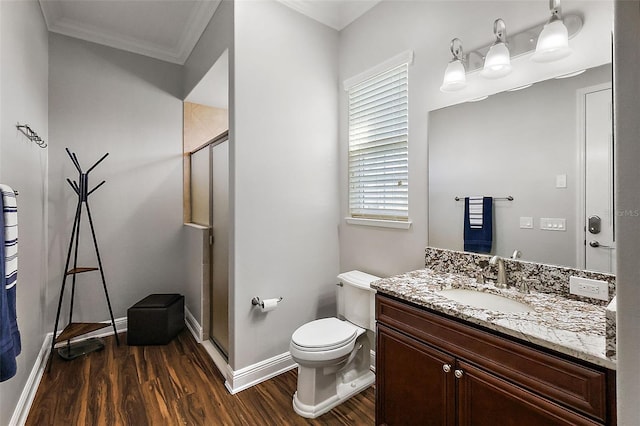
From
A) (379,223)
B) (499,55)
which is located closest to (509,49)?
(499,55)

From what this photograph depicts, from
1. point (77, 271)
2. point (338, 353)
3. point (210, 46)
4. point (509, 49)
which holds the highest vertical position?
point (210, 46)

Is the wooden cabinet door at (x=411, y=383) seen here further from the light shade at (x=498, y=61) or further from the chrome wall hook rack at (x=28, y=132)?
the chrome wall hook rack at (x=28, y=132)

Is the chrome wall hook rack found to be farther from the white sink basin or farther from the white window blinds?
the white sink basin

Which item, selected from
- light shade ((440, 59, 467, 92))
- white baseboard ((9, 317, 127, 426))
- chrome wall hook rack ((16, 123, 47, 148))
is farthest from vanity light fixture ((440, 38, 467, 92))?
white baseboard ((9, 317, 127, 426))

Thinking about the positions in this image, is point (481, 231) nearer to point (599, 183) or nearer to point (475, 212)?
point (475, 212)

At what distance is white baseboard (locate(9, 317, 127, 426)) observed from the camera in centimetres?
174

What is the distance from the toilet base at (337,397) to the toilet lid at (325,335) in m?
0.40

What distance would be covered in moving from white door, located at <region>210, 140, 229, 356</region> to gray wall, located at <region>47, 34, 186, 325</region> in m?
0.88

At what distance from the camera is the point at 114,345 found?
273 centimetres

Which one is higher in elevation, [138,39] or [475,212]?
[138,39]

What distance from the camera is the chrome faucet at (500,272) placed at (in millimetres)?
1559

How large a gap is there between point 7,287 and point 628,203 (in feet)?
6.94

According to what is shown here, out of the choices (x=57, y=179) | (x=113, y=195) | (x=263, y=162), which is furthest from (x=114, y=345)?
(x=263, y=162)

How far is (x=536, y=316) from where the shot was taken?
1.17 m
